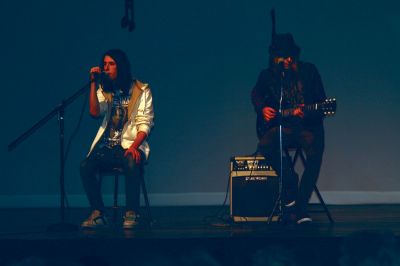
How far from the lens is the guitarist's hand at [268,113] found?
4.66 m

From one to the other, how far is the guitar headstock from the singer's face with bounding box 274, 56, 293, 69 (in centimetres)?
32

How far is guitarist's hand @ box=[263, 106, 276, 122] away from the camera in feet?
15.3

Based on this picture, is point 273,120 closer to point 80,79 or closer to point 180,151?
point 180,151

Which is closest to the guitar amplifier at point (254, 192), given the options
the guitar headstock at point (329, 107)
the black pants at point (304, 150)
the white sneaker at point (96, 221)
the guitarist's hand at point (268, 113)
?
the black pants at point (304, 150)

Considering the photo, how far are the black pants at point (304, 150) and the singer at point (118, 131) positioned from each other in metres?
0.77

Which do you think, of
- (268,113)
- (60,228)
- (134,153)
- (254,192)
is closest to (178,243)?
(60,228)

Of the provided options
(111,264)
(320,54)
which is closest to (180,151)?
(320,54)

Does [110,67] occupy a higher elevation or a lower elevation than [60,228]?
higher

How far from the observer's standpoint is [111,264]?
12.3ft

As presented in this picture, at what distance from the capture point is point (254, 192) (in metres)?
4.75

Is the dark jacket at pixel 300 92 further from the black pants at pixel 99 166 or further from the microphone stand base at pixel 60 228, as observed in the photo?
the microphone stand base at pixel 60 228

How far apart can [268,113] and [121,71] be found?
97 centimetres

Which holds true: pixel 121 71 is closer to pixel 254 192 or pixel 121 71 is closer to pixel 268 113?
pixel 268 113

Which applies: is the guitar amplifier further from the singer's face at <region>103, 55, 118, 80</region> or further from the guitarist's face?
the singer's face at <region>103, 55, 118, 80</region>
